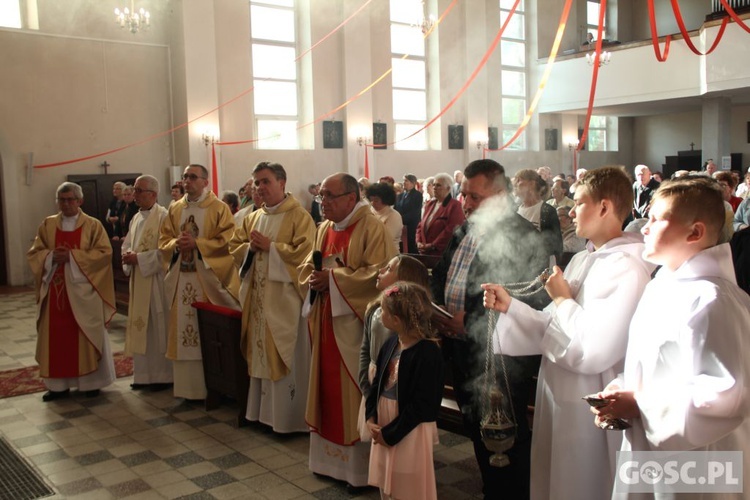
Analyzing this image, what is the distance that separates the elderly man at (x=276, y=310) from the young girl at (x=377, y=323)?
158 centimetres

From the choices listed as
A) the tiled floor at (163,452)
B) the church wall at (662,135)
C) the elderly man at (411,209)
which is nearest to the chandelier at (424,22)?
the elderly man at (411,209)

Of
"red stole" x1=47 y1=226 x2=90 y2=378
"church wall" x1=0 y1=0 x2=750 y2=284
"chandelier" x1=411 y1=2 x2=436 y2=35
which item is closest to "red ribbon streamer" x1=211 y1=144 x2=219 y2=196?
"church wall" x1=0 y1=0 x2=750 y2=284

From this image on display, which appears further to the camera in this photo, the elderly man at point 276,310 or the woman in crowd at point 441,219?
the woman in crowd at point 441,219

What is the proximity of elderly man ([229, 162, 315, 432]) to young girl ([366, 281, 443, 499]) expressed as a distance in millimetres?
1947

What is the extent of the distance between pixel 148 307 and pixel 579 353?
481cm

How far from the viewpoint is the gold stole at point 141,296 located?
6.32 metres

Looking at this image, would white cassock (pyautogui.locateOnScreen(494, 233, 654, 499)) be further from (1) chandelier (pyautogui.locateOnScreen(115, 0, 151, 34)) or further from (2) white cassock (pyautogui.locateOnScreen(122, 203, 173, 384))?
(1) chandelier (pyautogui.locateOnScreen(115, 0, 151, 34))

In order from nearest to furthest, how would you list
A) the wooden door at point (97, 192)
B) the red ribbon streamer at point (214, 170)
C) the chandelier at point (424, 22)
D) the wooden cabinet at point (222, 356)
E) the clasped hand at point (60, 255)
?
the wooden cabinet at point (222, 356) → the clasped hand at point (60, 255) → the wooden door at point (97, 192) → the red ribbon streamer at point (214, 170) → the chandelier at point (424, 22)

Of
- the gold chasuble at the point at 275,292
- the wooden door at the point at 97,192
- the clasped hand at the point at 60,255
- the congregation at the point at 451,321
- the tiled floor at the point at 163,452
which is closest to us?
the congregation at the point at 451,321

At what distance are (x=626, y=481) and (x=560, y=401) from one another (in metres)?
0.42

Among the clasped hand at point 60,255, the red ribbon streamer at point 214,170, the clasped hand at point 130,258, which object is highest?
the red ribbon streamer at point 214,170

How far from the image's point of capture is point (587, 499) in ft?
8.33

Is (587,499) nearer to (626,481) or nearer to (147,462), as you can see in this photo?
(626,481)

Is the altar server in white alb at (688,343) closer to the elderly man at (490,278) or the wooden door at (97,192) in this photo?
the elderly man at (490,278)
